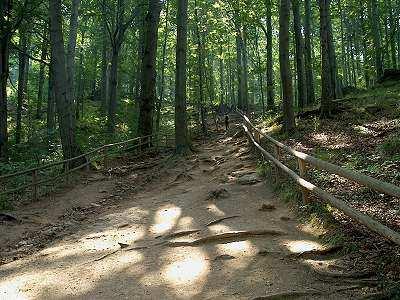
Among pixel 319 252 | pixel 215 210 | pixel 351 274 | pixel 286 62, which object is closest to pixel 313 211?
pixel 319 252

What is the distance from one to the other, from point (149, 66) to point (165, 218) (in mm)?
11347

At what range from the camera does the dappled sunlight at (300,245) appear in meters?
5.37

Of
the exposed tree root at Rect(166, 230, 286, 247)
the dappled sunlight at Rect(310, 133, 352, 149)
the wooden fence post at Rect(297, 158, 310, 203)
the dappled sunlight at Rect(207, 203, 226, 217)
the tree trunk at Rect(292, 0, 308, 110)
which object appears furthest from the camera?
the tree trunk at Rect(292, 0, 308, 110)

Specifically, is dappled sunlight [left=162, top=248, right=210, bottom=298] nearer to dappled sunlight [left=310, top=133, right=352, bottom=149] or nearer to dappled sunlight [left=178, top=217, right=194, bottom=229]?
dappled sunlight [left=178, top=217, right=194, bottom=229]

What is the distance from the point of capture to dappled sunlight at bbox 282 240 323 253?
5367mm

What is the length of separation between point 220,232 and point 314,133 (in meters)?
9.06

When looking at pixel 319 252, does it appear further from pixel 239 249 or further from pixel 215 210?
pixel 215 210

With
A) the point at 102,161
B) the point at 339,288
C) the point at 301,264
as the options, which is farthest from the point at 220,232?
the point at 102,161

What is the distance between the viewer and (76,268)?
596 centimetres

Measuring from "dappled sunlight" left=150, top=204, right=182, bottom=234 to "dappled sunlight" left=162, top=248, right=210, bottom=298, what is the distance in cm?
172

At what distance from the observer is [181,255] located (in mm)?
5844

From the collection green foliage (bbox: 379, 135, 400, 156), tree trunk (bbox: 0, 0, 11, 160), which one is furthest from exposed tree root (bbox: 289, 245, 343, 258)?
tree trunk (bbox: 0, 0, 11, 160)

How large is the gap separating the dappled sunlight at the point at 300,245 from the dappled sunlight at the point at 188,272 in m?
1.05

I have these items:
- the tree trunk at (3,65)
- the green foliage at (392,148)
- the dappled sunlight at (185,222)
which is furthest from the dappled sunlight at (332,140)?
the tree trunk at (3,65)
